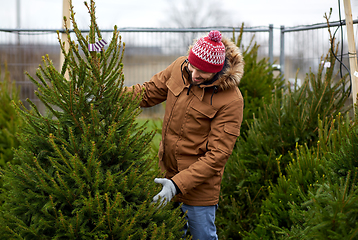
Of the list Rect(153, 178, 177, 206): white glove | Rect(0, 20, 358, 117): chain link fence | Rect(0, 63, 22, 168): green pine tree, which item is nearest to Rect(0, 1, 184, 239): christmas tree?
Rect(153, 178, 177, 206): white glove

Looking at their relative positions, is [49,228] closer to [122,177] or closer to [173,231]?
[122,177]

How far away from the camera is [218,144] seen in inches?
90.6

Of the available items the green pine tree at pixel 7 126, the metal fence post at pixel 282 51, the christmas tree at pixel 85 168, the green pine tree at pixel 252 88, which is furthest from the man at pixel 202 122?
the metal fence post at pixel 282 51

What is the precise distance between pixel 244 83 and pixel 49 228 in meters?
3.02

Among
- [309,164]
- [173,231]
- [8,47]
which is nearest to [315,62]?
[309,164]

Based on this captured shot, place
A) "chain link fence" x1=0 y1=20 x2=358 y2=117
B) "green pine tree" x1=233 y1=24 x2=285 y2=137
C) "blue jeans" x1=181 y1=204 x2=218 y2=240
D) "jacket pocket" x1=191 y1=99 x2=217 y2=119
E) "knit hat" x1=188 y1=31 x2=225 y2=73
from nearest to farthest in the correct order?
"knit hat" x1=188 y1=31 x2=225 y2=73
"jacket pocket" x1=191 y1=99 x2=217 y2=119
"blue jeans" x1=181 y1=204 x2=218 y2=240
"green pine tree" x1=233 y1=24 x2=285 y2=137
"chain link fence" x1=0 y1=20 x2=358 y2=117

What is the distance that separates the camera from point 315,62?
14.8 ft

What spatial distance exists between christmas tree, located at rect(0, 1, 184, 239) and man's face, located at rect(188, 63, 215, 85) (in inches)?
27.5

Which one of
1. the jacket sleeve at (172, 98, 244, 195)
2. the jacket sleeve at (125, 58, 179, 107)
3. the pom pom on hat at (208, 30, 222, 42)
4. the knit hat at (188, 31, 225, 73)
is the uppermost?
the pom pom on hat at (208, 30, 222, 42)

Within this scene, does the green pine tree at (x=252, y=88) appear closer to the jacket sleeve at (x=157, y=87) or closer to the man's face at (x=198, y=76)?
the jacket sleeve at (x=157, y=87)

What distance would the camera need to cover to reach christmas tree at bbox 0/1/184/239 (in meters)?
1.48

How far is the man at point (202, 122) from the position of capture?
2275 millimetres

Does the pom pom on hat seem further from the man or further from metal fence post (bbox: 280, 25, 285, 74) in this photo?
metal fence post (bbox: 280, 25, 285, 74)

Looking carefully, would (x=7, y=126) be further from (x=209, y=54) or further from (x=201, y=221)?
(x=209, y=54)
